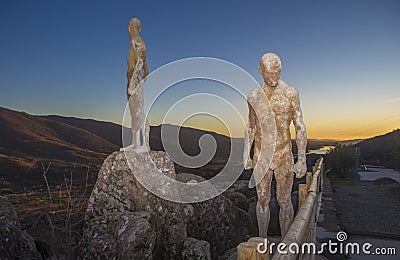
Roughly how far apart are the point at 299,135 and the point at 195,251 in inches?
102

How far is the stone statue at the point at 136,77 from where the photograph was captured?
548 cm

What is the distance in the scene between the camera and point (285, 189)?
12.5ft

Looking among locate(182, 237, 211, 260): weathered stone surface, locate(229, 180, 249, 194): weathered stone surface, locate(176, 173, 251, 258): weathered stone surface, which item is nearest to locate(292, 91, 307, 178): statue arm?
locate(182, 237, 211, 260): weathered stone surface

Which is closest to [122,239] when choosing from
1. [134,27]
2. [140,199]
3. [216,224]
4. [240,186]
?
[140,199]

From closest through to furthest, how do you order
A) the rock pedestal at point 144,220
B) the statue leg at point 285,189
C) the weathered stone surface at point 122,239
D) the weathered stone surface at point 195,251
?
the statue leg at point 285,189, the weathered stone surface at point 122,239, the rock pedestal at point 144,220, the weathered stone surface at point 195,251

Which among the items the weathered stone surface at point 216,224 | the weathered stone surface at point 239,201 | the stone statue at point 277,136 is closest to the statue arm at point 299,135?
the stone statue at point 277,136

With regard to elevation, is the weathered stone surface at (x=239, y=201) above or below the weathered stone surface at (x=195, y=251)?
above

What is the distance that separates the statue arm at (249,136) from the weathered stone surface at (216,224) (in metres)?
2.62

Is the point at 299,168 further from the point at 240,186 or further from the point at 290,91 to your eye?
the point at 240,186

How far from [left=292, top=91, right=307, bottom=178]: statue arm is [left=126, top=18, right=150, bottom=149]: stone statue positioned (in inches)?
110

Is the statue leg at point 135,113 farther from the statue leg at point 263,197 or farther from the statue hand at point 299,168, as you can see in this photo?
the statue hand at point 299,168

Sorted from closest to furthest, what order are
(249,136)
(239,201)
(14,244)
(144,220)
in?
1. (249,136)
2. (14,244)
3. (144,220)
4. (239,201)

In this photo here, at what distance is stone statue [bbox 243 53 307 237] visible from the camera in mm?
3701

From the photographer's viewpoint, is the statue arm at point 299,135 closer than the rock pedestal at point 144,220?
Yes
